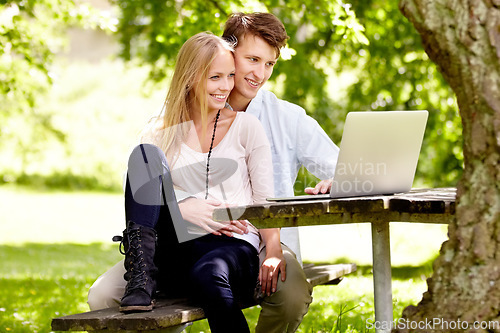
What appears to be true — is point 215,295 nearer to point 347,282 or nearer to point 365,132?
point 365,132

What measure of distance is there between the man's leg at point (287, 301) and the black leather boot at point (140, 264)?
0.49m

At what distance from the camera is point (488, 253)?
203 centimetres

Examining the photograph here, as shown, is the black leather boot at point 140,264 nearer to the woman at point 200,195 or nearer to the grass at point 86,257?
the woman at point 200,195

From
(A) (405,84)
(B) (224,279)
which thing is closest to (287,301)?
(B) (224,279)

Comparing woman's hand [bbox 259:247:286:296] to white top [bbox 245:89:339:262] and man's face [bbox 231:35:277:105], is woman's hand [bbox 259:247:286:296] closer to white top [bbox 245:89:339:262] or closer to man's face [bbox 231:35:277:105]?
white top [bbox 245:89:339:262]

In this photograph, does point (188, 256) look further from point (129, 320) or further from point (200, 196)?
point (129, 320)

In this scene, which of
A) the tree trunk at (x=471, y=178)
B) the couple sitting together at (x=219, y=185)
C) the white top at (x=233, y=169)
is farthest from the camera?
the white top at (x=233, y=169)

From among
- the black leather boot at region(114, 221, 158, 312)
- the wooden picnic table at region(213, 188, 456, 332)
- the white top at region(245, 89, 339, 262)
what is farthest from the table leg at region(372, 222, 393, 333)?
the black leather boot at region(114, 221, 158, 312)

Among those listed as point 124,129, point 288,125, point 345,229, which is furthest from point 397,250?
point 124,129

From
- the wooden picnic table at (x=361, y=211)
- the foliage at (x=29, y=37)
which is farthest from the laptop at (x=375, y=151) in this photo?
the foliage at (x=29, y=37)

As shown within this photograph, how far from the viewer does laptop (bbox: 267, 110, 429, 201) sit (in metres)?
2.56

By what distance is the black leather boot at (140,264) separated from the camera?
2.58 metres

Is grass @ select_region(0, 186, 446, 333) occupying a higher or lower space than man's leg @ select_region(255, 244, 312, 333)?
lower

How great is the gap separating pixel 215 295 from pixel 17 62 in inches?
280
